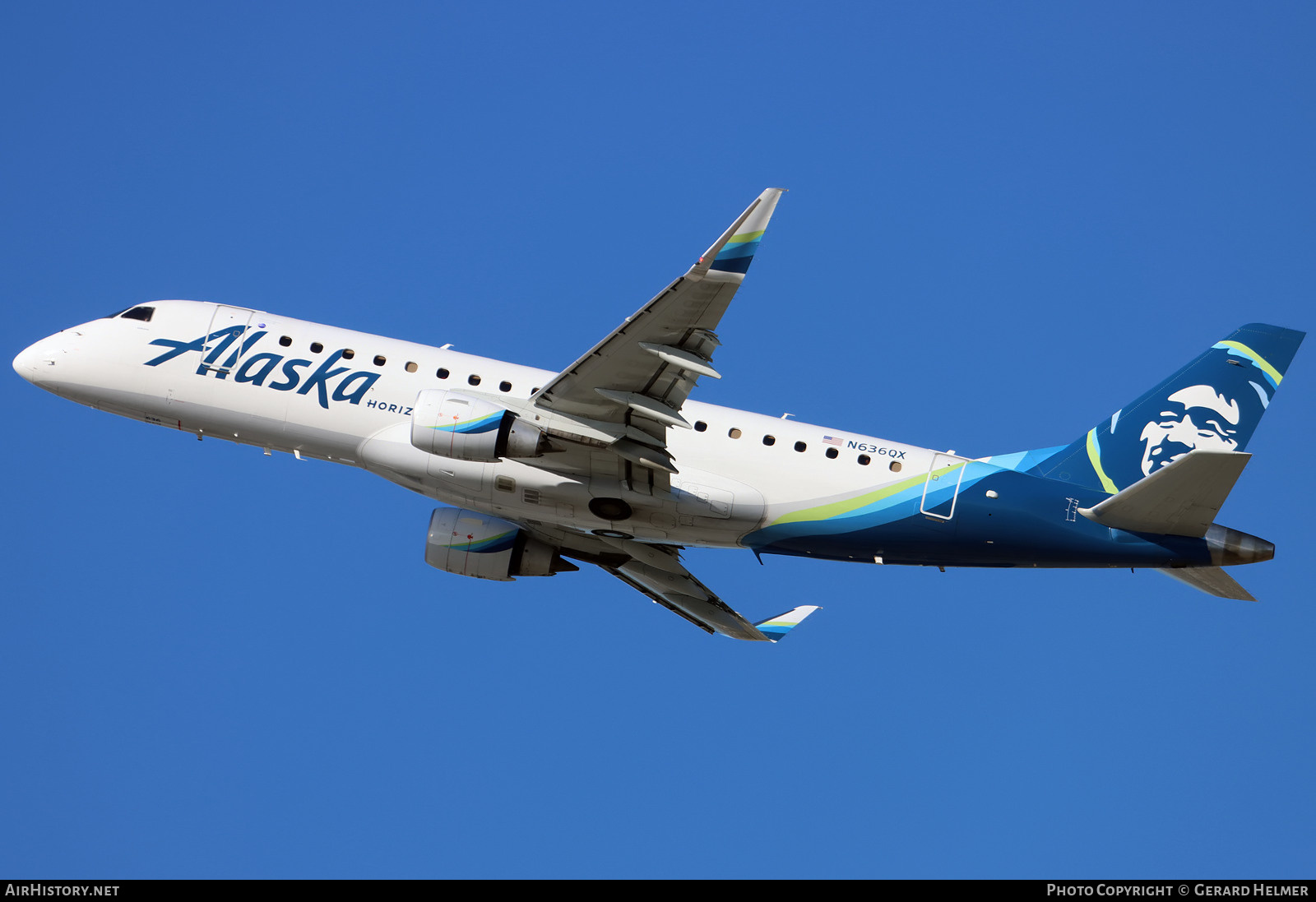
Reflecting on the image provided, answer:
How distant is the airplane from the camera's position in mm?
33719

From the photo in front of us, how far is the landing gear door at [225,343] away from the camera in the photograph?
3730 cm

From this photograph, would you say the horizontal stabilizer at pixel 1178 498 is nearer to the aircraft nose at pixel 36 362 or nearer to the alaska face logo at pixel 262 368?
the alaska face logo at pixel 262 368

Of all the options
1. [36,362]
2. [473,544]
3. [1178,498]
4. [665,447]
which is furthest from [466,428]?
[1178,498]

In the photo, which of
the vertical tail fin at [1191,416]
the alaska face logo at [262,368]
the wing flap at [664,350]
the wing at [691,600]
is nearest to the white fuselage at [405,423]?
the alaska face logo at [262,368]

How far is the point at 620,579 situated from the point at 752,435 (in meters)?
8.00

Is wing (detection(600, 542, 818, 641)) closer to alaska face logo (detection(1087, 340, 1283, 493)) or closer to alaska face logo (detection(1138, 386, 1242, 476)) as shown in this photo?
alaska face logo (detection(1087, 340, 1283, 493))

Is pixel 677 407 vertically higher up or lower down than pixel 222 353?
lower down

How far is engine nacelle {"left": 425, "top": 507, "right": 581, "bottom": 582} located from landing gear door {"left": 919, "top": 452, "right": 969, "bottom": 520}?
38.5 feet

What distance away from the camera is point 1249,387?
3597 cm

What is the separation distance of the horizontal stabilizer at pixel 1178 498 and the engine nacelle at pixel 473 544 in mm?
15707
